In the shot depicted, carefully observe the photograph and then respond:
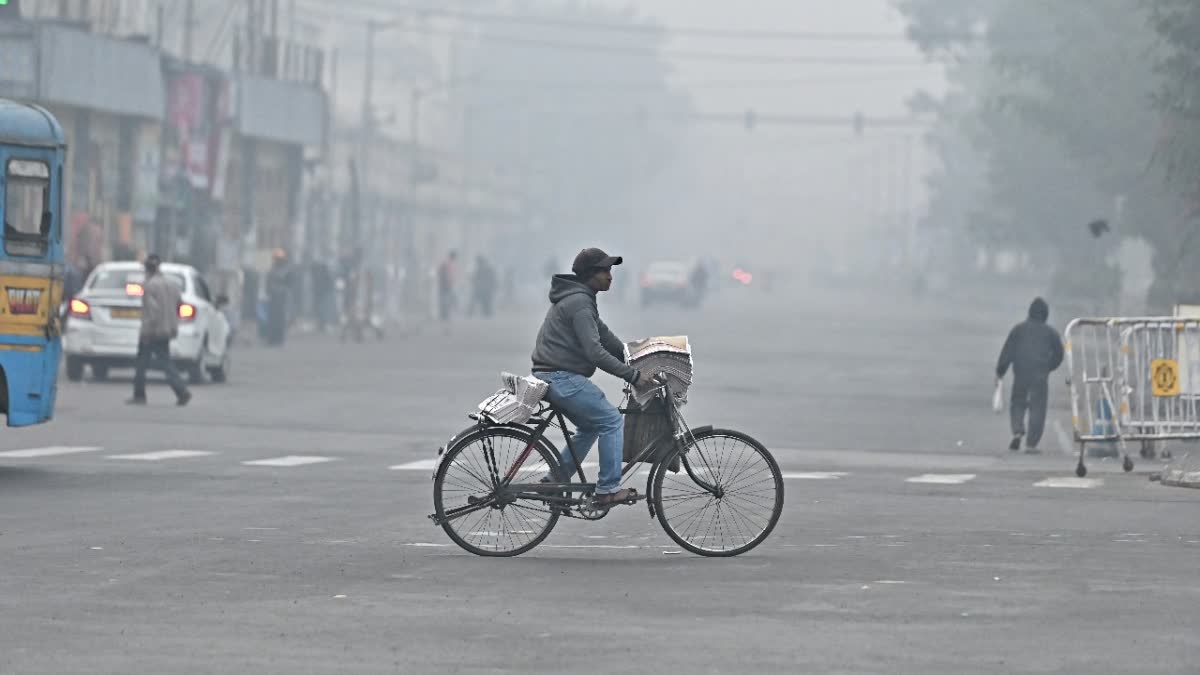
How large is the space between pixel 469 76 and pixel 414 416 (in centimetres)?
11611

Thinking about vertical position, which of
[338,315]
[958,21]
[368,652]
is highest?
[958,21]

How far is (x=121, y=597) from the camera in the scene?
11.8m

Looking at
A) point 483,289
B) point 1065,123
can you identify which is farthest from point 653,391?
point 483,289

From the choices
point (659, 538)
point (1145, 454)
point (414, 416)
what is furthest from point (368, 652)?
point (414, 416)

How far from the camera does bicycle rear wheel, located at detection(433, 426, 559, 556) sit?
45.0 feet

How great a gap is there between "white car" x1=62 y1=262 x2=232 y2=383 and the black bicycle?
19980 mm

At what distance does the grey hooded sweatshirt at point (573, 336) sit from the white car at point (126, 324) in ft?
65.6

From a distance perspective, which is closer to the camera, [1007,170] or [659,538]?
[659,538]

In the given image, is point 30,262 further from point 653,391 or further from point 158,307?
point 158,307

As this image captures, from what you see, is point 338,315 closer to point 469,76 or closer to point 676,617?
point 676,617

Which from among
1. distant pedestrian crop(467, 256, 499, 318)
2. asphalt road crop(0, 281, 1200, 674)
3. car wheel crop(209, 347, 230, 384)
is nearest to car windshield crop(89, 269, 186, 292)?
car wheel crop(209, 347, 230, 384)

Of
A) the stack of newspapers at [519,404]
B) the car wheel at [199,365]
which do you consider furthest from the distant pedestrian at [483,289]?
the stack of newspapers at [519,404]

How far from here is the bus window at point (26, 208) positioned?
1983 centimetres

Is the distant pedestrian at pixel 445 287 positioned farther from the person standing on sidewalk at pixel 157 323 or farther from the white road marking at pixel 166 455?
the white road marking at pixel 166 455
